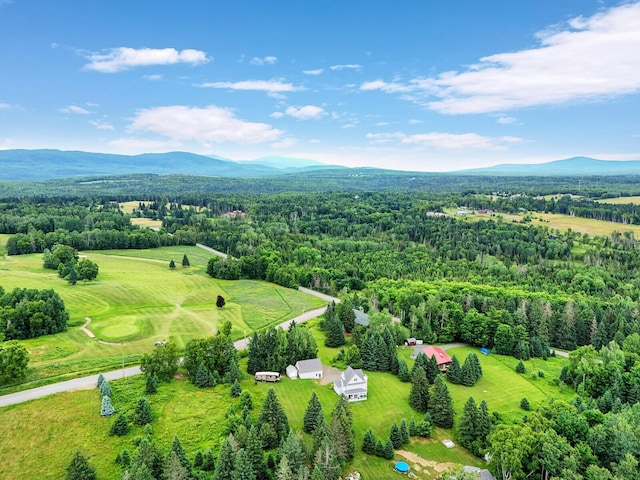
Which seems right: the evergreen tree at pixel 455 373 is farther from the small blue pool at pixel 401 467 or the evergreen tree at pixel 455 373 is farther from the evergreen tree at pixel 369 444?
the small blue pool at pixel 401 467

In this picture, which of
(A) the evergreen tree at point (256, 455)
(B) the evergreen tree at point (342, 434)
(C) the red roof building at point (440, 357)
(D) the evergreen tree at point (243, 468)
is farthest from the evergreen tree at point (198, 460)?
(C) the red roof building at point (440, 357)

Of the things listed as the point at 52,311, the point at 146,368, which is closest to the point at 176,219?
the point at 52,311

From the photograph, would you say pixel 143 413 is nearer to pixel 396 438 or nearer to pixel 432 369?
pixel 396 438

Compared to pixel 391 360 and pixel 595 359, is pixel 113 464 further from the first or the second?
pixel 595 359

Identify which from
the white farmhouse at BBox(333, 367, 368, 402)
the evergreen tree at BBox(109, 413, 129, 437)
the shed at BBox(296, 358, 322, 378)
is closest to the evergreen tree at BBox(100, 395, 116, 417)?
the evergreen tree at BBox(109, 413, 129, 437)

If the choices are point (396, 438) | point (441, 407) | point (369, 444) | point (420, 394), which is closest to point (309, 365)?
point (420, 394)

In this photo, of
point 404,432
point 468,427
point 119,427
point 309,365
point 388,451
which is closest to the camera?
point 388,451
